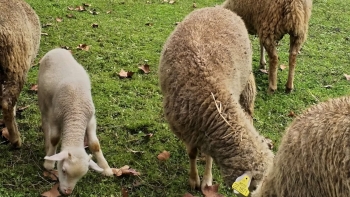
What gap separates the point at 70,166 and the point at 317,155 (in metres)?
1.97

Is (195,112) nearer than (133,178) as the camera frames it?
Yes

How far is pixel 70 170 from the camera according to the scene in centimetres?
336

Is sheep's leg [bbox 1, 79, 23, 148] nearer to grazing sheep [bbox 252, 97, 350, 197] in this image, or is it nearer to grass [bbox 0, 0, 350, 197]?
grass [bbox 0, 0, 350, 197]

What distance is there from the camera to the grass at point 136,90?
4.11 m

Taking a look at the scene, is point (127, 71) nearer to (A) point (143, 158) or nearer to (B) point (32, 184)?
(A) point (143, 158)

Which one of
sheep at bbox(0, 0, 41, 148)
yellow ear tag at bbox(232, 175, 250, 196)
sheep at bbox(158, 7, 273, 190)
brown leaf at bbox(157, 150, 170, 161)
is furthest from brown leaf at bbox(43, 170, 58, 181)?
yellow ear tag at bbox(232, 175, 250, 196)

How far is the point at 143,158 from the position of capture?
14.6 ft

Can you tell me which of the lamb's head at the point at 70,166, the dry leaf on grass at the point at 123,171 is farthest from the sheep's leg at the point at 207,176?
the lamb's head at the point at 70,166

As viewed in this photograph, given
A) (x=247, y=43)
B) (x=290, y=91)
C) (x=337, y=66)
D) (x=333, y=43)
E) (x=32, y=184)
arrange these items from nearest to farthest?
1. (x=32, y=184)
2. (x=247, y=43)
3. (x=290, y=91)
4. (x=337, y=66)
5. (x=333, y=43)

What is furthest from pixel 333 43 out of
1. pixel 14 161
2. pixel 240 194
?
pixel 14 161

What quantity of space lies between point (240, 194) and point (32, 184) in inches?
80.5

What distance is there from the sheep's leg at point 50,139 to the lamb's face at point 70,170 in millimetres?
560

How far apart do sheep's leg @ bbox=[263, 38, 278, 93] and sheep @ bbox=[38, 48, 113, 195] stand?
2734 millimetres

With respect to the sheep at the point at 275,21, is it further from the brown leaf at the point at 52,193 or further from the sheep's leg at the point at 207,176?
the brown leaf at the point at 52,193
